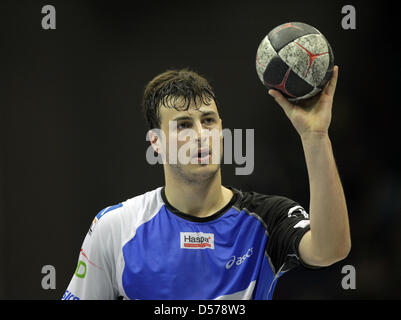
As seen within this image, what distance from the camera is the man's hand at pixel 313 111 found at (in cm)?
186

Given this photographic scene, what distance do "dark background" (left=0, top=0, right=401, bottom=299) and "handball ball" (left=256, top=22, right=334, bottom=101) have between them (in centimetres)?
191

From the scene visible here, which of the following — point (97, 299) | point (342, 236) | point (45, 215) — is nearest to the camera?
point (342, 236)

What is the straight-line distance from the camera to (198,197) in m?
2.41

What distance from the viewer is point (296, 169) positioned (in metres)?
4.09

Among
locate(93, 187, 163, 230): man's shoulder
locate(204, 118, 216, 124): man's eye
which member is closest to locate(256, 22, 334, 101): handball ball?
locate(204, 118, 216, 124): man's eye

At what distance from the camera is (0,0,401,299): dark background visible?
13.0 feet

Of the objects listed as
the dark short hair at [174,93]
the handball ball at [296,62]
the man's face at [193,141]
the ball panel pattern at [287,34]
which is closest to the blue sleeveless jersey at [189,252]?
the man's face at [193,141]

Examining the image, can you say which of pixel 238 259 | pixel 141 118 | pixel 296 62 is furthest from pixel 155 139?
pixel 141 118

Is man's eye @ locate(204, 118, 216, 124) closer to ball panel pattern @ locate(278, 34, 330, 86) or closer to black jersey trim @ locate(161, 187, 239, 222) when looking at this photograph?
black jersey trim @ locate(161, 187, 239, 222)
